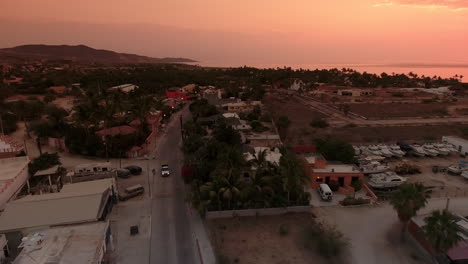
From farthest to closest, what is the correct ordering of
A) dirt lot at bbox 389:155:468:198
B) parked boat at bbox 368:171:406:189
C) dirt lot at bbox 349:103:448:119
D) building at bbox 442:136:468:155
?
dirt lot at bbox 349:103:448:119
building at bbox 442:136:468:155
parked boat at bbox 368:171:406:189
dirt lot at bbox 389:155:468:198

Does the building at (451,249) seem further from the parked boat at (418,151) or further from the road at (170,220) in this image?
the parked boat at (418,151)

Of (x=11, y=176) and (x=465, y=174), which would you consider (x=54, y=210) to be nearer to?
(x=11, y=176)

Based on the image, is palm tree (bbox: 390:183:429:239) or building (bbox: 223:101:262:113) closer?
palm tree (bbox: 390:183:429:239)

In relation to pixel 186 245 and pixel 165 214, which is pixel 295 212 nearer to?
pixel 186 245

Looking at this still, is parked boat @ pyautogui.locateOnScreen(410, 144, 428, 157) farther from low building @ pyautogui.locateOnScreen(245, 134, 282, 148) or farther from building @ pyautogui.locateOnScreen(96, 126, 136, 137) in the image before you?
building @ pyautogui.locateOnScreen(96, 126, 136, 137)

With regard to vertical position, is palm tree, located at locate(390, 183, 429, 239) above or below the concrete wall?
above

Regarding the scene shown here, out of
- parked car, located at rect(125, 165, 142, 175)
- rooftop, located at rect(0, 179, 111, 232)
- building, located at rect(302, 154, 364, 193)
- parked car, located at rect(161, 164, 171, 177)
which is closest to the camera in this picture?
rooftop, located at rect(0, 179, 111, 232)

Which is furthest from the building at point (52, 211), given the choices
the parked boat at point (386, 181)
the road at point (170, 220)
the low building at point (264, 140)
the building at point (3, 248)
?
the parked boat at point (386, 181)

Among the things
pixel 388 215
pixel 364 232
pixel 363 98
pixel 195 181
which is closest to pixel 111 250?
pixel 195 181

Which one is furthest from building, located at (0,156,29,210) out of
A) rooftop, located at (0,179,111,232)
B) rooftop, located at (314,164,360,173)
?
rooftop, located at (314,164,360,173)
